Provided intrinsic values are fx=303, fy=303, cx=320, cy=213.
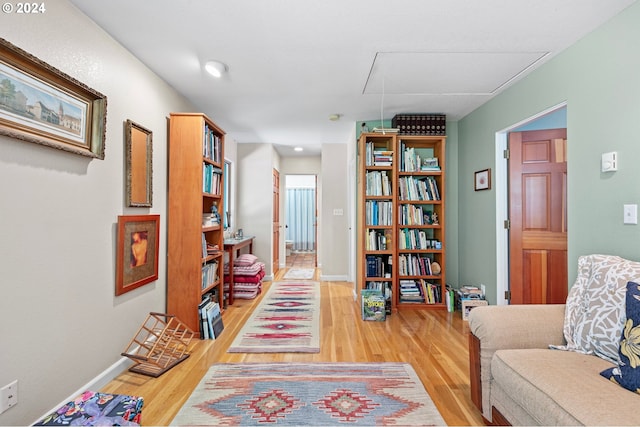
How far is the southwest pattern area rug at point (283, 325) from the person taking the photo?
268 centimetres

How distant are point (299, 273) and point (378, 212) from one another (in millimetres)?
2952

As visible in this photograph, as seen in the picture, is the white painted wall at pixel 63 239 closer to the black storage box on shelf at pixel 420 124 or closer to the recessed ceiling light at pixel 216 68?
the recessed ceiling light at pixel 216 68

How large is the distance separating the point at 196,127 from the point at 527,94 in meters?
3.09

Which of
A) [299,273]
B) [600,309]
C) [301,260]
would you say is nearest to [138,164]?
[600,309]

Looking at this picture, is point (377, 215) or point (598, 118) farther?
point (377, 215)

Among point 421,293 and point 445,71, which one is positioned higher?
point 445,71

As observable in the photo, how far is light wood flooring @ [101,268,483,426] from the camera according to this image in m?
1.87

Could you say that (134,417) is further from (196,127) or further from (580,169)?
(580,169)

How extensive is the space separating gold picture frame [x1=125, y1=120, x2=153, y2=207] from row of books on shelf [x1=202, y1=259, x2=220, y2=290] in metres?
0.92

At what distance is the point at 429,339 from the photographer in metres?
2.84

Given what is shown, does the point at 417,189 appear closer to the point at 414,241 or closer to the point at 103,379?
the point at 414,241

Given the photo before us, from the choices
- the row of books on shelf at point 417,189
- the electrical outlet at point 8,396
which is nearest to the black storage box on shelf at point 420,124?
the row of books on shelf at point 417,189

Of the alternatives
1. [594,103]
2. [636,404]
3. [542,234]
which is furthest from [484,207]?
[636,404]

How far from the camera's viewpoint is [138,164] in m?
2.43
